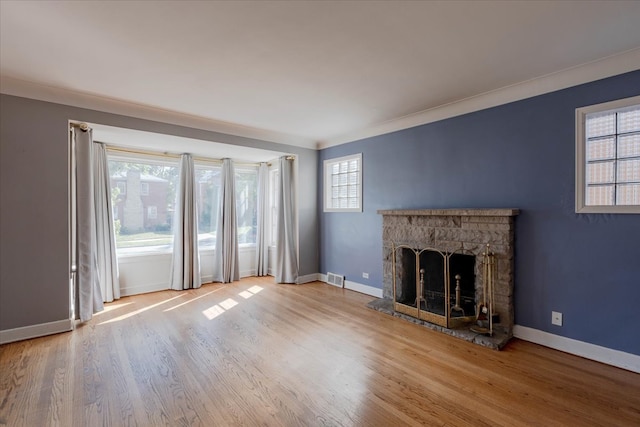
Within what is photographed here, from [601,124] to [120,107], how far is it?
5072 millimetres

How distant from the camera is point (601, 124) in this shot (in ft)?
8.57

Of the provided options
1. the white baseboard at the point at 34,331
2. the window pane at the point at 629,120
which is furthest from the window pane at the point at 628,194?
the white baseboard at the point at 34,331

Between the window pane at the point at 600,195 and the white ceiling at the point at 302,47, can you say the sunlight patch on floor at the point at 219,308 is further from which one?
the window pane at the point at 600,195

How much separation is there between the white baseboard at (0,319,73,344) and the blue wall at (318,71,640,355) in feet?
14.5

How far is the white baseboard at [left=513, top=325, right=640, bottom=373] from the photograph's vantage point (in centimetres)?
243

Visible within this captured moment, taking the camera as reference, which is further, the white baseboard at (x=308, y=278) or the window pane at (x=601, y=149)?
the white baseboard at (x=308, y=278)

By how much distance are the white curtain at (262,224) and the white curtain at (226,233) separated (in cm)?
56

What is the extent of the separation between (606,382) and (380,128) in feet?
12.0

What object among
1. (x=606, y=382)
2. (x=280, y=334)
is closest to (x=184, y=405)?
(x=280, y=334)

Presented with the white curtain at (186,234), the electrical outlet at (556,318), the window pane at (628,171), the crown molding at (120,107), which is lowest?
the electrical outlet at (556,318)

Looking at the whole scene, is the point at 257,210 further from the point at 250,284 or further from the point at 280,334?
the point at 280,334

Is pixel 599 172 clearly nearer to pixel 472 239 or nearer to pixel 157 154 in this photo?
pixel 472 239

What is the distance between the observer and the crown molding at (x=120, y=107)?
116 inches

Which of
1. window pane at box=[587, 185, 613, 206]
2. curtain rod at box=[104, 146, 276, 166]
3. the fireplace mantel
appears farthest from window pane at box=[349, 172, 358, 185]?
window pane at box=[587, 185, 613, 206]
